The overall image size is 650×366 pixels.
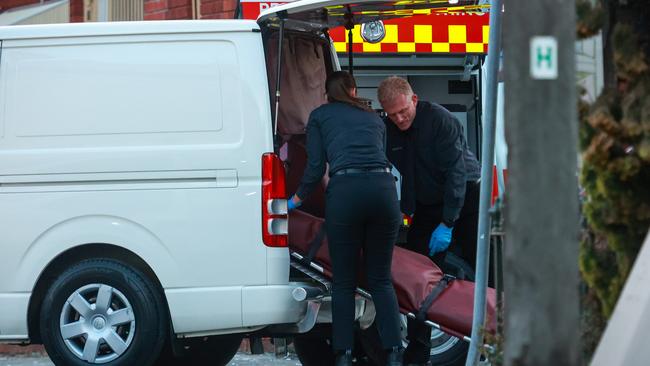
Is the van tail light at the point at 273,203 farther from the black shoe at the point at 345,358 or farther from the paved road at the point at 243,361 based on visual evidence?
the paved road at the point at 243,361

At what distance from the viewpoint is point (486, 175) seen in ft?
20.4

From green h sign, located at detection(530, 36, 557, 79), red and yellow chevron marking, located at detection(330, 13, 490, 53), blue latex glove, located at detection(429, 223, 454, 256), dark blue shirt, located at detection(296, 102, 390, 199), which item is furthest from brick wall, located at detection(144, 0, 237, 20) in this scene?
green h sign, located at detection(530, 36, 557, 79)

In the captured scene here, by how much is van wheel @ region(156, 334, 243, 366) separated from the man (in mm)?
1297

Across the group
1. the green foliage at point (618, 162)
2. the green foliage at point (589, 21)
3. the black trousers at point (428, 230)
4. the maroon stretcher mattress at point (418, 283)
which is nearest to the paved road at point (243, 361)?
the black trousers at point (428, 230)

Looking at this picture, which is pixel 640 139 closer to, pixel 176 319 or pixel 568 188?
pixel 568 188

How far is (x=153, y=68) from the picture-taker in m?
7.05

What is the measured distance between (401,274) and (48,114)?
2168mm

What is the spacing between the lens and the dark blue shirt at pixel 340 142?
7211 mm

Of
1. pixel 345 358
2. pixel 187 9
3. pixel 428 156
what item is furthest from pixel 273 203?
pixel 187 9

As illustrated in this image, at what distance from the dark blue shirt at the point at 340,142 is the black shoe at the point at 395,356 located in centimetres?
99

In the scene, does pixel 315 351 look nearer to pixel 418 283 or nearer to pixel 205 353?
pixel 205 353

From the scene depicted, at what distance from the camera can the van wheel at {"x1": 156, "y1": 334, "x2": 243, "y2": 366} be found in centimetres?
816

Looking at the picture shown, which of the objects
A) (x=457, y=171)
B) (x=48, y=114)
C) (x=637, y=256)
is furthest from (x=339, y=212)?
(x=637, y=256)

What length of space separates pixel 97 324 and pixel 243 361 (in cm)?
316
